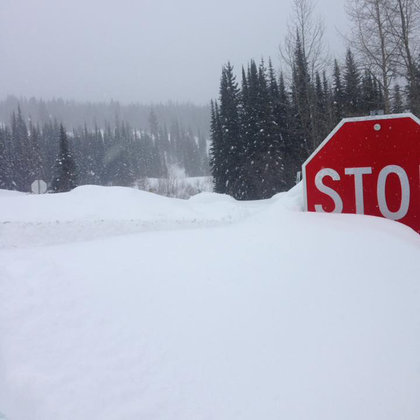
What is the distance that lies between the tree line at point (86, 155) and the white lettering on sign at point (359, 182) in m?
42.1

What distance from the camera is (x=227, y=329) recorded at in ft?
7.02

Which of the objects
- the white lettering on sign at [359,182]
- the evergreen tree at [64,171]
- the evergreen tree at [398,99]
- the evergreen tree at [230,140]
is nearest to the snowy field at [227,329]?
the white lettering on sign at [359,182]

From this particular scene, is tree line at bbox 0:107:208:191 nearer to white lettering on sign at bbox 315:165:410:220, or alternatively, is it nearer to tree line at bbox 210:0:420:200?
tree line at bbox 210:0:420:200

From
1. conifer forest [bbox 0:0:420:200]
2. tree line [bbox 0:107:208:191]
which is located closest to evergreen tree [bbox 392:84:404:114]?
conifer forest [bbox 0:0:420:200]

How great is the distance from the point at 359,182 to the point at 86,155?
8378 centimetres

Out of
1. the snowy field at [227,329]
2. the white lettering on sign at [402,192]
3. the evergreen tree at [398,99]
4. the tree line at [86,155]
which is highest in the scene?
the tree line at [86,155]

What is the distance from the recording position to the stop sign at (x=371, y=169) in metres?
3.06

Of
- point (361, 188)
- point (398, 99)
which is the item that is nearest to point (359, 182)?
point (361, 188)

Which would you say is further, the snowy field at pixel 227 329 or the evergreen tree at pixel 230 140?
the evergreen tree at pixel 230 140

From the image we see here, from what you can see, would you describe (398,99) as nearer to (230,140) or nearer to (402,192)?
(402,192)

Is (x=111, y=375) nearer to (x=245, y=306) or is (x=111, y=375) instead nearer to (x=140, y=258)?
(x=245, y=306)

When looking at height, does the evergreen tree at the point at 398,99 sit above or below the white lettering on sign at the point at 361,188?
above

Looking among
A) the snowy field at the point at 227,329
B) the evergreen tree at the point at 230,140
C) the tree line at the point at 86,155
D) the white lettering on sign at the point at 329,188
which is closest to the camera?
the snowy field at the point at 227,329

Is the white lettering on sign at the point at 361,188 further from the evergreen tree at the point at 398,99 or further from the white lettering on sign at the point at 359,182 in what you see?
the evergreen tree at the point at 398,99
